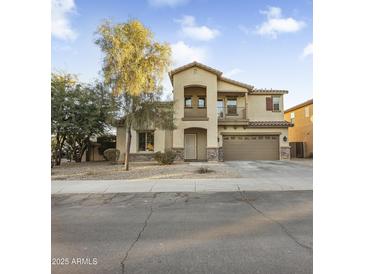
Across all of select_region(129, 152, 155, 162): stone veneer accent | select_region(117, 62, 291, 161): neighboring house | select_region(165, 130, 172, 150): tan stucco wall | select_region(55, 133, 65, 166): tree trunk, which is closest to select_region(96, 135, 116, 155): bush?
select_region(117, 62, 291, 161): neighboring house

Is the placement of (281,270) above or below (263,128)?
below

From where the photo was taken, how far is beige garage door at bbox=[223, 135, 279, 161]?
839 inches

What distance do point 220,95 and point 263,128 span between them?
480 cm

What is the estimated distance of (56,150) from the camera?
18188 millimetres

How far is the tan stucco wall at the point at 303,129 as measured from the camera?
936 inches

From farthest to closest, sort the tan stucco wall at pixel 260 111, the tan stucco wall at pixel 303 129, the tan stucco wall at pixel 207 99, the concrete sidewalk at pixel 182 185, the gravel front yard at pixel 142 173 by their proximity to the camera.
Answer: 1. the tan stucco wall at pixel 303 129
2. the tan stucco wall at pixel 260 111
3. the tan stucco wall at pixel 207 99
4. the gravel front yard at pixel 142 173
5. the concrete sidewalk at pixel 182 185

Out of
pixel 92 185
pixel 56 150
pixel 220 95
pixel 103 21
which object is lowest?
pixel 92 185

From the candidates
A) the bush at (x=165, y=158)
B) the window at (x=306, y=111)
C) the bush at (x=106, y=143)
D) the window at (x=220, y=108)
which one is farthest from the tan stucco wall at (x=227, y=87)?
the bush at (x=106, y=143)

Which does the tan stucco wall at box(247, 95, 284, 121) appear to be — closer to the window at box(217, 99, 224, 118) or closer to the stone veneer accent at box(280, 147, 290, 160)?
the window at box(217, 99, 224, 118)

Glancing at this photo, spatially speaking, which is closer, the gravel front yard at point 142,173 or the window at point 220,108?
the gravel front yard at point 142,173

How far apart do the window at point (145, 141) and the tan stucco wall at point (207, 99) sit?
1.97 metres

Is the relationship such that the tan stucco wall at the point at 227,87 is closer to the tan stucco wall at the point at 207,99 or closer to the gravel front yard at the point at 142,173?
the tan stucco wall at the point at 207,99
